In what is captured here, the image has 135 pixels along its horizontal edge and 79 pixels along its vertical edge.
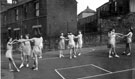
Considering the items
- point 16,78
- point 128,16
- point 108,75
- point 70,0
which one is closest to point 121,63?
point 108,75

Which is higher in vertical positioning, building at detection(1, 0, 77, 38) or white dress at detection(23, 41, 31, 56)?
building at detection(1, 0, 77, 38)

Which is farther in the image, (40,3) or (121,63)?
Result: (40,3)

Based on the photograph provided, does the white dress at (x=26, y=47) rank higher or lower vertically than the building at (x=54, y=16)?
lower

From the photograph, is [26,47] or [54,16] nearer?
[26,47]

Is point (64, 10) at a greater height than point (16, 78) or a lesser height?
greater

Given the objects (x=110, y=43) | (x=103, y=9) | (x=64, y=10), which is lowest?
(x=110, y=43)

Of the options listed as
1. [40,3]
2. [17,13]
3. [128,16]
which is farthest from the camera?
[40,3]

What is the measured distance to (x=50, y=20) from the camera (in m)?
21.2

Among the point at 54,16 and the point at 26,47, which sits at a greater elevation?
the point at 54,16

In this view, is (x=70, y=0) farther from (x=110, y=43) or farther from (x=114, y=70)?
(x=114, y=70)

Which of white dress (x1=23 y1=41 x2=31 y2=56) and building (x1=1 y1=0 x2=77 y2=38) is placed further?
building (x1=1 y1=0 x2=77 y2=38)

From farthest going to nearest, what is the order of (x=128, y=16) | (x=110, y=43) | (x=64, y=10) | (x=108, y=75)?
1. (x=64, y=10)
2. (x=128, y=16)
3. (x=110, y=43)
4. (x=108, y=75)

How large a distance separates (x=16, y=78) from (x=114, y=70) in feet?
12.8

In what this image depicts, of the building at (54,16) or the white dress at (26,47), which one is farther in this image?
the building at (54,16)
